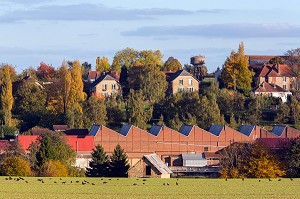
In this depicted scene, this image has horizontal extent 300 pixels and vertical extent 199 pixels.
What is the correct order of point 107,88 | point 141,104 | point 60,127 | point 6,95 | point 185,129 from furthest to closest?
point 107,88 < point 6,95 < point 141,104 < point 60,127 < point 185,129

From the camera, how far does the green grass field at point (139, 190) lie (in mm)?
42750

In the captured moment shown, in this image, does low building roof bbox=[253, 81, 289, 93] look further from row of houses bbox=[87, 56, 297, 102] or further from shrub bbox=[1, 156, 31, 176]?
shrub bbox=[1, 156, 31, 176]

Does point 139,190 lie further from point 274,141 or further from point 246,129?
point 246,129

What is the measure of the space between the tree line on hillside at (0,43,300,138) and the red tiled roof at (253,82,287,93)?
1.50 m

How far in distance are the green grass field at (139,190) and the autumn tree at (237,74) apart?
228ft

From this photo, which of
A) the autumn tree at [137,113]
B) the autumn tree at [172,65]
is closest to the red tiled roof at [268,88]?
the autumn tree at [137,113]

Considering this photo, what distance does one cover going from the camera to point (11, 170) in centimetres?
6681

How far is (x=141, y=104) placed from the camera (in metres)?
107

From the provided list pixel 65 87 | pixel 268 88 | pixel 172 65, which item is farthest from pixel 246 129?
pixel 172 65

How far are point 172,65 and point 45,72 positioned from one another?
18.9m

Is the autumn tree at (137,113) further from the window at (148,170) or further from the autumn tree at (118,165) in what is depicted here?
the autumn tree at (118,165)

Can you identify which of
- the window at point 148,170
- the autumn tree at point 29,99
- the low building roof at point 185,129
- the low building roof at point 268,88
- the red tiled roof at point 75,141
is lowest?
the window at point 148,170

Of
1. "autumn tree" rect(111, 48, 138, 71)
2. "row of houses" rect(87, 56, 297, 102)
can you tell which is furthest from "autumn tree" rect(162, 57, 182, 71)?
"row of houses" rect(87, 56, 297, 102)

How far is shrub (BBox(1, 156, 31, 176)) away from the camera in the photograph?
66125mm
